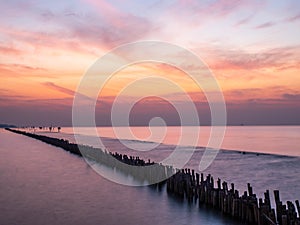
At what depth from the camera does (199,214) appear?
1608 centimetres

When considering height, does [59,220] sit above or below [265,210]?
below

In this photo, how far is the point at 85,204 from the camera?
18.0 metres

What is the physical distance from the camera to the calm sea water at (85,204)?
15.3m

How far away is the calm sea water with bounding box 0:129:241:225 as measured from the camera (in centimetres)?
1530

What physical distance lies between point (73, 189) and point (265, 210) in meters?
12.5

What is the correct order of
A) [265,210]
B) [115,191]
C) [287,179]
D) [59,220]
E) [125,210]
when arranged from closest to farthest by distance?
[265,210] → [59,220] → [125,210] → [115,191] → [287,179]

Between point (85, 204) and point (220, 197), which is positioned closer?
point (220, 197)

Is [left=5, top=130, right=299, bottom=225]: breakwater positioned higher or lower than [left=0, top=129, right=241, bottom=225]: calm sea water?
higher

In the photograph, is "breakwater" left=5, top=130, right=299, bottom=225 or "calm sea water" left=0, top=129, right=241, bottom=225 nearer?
"breakwater" left=5, top=130, right=299, bottom=225

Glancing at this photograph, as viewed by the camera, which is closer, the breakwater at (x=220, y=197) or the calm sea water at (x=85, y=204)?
the breakwater at (x=220, y=197)

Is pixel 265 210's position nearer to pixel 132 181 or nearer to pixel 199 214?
pixel 199 214

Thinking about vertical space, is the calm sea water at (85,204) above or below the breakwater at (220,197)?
below

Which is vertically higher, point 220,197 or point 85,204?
point 220,197

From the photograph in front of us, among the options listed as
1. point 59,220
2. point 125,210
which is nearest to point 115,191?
point 125,210
